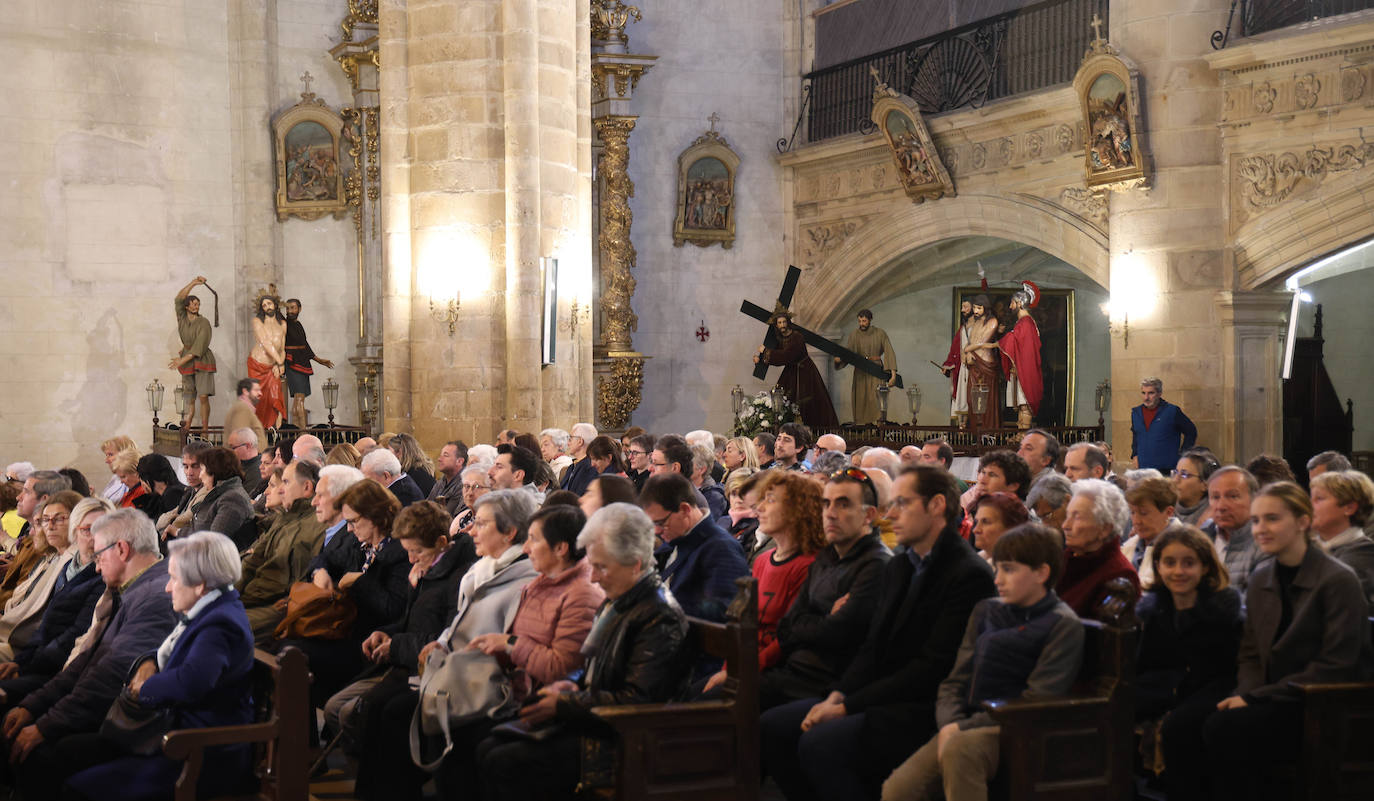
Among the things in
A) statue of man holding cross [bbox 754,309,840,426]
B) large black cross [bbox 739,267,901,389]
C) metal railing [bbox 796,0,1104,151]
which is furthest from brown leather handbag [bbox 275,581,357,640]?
statue of man holding cross [bbox 754,309,840,426]

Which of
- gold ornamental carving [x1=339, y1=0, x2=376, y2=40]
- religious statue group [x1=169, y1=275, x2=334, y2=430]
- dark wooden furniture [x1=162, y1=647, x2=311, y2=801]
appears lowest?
dark wooden furniture [x1=162, y1=647, x2=311, y2=801]

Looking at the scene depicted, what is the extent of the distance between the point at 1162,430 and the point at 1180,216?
185 centimetres

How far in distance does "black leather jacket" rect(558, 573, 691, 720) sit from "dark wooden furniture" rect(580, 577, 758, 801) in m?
0.08

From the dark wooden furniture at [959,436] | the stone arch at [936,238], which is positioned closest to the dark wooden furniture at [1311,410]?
the dark wooden furniture at [959,436]

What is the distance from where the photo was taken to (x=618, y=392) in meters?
15.8

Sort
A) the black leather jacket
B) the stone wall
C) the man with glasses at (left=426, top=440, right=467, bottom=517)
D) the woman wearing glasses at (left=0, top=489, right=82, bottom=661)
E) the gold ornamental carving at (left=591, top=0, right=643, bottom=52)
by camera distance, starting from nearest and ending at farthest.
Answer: the black leather jacket → the woman wearing glasses at (left=0, top=489, right=82, bottom=661) → the man with glasses at (left=426, top=440, right=467, bottom=517) → the stone wall → the gold ornamental carving at (left=591, top=0, right=643, bottom=52)

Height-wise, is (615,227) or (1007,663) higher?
(615,227)

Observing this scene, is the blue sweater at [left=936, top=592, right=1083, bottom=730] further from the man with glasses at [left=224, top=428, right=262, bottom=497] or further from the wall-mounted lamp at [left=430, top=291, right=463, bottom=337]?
the wall-mounted lamp at [left=430, top=291, right=463, bottom=337]

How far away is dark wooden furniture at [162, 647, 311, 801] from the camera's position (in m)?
4.45

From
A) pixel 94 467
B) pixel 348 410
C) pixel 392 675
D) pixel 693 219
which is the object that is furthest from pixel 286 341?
pixel 392 675

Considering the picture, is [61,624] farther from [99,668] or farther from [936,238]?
[936,238]

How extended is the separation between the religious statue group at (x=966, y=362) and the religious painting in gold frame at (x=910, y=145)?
3.81 feet

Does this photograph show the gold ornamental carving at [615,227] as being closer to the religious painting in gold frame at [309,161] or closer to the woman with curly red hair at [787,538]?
the religious painting in gold frame at [309,161]

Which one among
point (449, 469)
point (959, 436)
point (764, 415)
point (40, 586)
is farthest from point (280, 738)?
point (764, 415)
